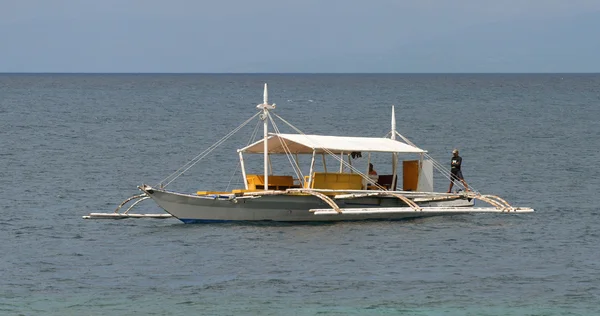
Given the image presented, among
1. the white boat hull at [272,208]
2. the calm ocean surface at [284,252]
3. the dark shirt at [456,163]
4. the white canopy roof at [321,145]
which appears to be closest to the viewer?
the calm ocean surface at [284,252]

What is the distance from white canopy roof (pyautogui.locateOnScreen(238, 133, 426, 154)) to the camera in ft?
159

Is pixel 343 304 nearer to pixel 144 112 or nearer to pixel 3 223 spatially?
pixel 3 223

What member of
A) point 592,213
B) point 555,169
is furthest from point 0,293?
point 555,169

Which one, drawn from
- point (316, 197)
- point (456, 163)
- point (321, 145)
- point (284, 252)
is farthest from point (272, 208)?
point (456, 163)

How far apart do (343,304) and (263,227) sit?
46.2ft

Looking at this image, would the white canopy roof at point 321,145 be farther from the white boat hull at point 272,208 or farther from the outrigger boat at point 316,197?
the white boat hull at point 272,208

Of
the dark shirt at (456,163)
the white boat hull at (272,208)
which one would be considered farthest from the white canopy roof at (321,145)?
the dark shirt at (456,163)

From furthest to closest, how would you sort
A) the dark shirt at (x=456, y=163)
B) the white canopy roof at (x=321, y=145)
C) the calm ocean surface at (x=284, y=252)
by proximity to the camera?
1. the dark shirt at (x=456, y=163)
2. the white canopy roof at (x=321, y=145)
3. the calm ocean surface at (x=284, y=252)

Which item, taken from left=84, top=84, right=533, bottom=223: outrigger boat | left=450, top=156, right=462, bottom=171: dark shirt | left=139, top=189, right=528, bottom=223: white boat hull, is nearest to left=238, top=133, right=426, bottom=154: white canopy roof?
left=84, top=84, right=533, bottom=223: outrigger boat

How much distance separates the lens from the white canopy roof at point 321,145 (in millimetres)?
48531

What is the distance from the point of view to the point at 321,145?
4866 cm

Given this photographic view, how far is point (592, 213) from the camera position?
5303 centimetres

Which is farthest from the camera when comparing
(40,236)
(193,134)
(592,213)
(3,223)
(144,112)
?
(144,112)

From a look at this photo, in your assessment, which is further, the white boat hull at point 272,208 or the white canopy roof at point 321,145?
the white canopy roof at point 321,145
